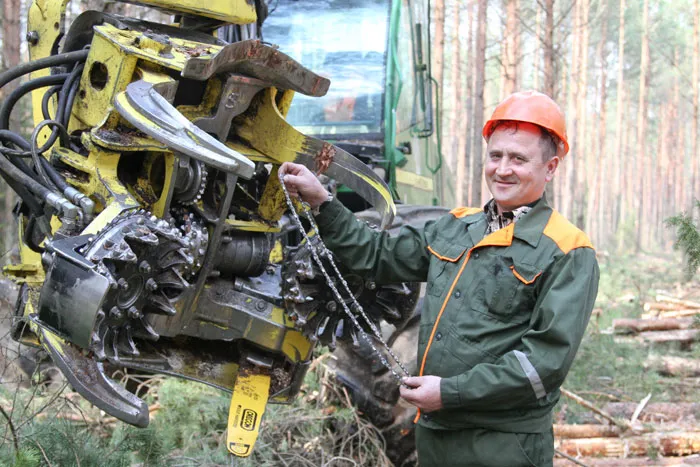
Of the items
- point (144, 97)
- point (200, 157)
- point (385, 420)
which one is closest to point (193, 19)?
point (144, 97)

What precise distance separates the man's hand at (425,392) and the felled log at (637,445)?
2974mm

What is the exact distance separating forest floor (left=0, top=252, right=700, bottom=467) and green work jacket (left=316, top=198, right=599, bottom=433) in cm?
181

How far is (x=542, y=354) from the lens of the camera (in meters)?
2.83

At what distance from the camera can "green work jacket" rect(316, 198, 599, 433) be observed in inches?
111

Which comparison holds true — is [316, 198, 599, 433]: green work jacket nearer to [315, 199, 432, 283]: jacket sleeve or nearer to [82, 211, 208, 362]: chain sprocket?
[315, 199, 432, 283]: jacket sleeve

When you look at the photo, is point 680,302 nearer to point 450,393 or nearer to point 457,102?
point 450,393

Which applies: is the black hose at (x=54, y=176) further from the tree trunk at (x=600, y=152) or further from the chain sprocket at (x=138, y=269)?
the tree trunk at (x=600, y=152)

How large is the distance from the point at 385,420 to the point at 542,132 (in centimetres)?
258

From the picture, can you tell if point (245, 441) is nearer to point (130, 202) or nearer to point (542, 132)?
point (130, 202)

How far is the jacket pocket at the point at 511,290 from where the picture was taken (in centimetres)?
296

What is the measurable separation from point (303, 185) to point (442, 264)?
68 centimetres

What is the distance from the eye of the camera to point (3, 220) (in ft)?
33.6

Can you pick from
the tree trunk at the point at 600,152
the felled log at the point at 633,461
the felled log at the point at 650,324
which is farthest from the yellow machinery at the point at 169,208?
the tree trunk at the point at 600,152

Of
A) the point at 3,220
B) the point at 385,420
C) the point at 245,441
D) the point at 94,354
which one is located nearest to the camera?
the point at 94,354
